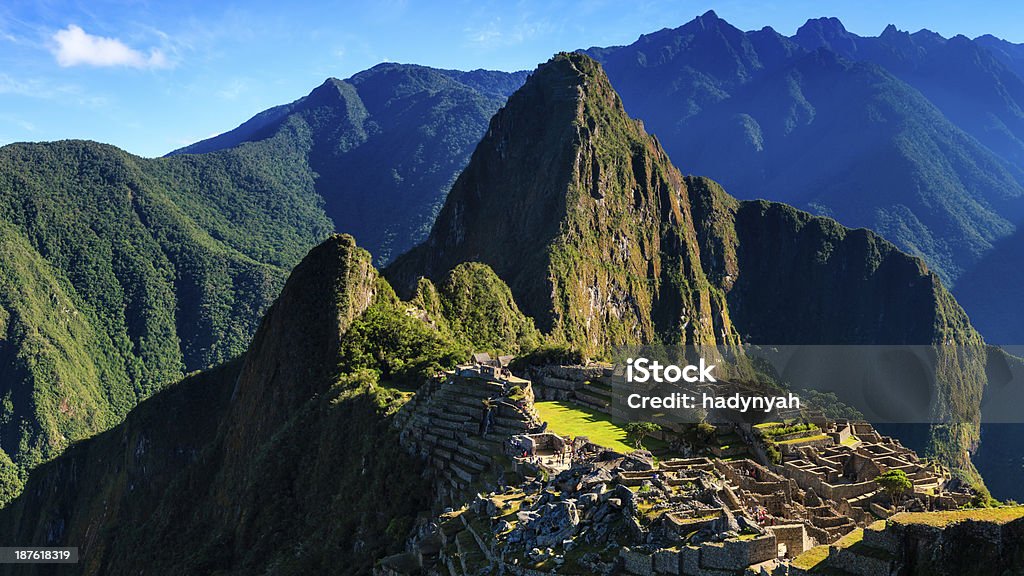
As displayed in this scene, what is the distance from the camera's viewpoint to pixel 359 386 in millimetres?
73812

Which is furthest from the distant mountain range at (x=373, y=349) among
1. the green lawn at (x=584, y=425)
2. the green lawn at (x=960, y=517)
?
the green lawn at (x=960, y=517)

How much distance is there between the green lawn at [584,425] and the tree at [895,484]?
11.4 m

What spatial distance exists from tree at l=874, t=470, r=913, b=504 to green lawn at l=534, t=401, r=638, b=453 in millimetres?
11439

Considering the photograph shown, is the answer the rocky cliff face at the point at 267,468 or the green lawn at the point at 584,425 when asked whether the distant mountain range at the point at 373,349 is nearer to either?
the rocky cliff face at the point at 267,468

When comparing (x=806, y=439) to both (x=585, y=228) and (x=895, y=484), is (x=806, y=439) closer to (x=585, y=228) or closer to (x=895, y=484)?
(x=895, y=484)

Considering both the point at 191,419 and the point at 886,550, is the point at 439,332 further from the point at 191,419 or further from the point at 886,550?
the point at 886,550

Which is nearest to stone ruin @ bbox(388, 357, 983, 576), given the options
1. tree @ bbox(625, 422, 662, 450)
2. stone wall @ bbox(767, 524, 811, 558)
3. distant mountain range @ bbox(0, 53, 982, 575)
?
stone wall @ bbox(767, 524, 811, 558)

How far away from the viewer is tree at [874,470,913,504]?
40.3 meters

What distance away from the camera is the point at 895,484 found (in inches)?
1607

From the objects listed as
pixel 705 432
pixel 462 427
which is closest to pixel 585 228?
pixel 705 432

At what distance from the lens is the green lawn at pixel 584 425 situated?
47062mm

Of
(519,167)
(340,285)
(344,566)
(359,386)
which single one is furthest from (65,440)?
(344,566)

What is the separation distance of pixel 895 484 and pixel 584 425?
60.0ft

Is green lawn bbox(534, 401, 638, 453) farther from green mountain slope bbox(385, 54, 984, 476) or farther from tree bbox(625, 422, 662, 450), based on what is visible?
green mountain slope bbox(385, 54, 984, 476)
